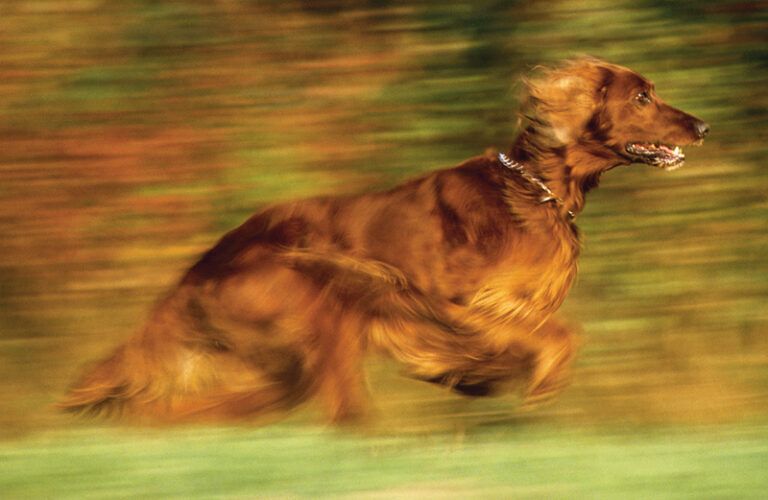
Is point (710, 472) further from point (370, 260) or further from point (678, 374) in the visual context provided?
point (678, 374)

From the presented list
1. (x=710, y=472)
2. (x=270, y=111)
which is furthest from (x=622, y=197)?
(x=710, y=472)

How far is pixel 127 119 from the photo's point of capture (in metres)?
7.20

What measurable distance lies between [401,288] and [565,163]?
0.80m

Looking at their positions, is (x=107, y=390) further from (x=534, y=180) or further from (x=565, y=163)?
(x=565, y=163)

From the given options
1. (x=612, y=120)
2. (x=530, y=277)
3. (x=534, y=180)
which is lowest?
(x=530, y=277)

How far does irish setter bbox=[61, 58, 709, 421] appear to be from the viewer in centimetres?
520

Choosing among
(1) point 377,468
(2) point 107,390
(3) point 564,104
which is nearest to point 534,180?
(3) point 564,104

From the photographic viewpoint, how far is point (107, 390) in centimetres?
529

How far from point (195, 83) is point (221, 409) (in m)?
2.43

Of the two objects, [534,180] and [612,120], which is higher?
[612,120]

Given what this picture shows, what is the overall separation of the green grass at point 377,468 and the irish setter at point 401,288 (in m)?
1.06

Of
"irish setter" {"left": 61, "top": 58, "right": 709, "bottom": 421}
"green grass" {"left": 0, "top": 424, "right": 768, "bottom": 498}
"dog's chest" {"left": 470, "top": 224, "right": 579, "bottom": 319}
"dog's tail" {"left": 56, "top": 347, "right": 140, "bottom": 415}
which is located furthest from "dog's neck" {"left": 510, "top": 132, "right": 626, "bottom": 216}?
"dog's tail" {"left": 56, "top": 347, "right": 140, "bottom": 415}

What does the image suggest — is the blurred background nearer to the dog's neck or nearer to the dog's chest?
the dog's chest

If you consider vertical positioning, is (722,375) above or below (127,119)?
below
